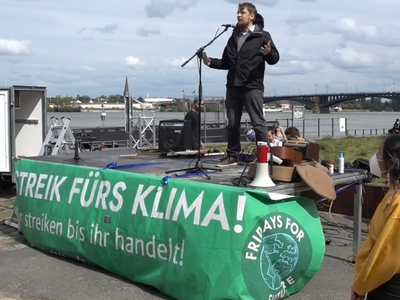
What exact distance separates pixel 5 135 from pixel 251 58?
22.5 feet

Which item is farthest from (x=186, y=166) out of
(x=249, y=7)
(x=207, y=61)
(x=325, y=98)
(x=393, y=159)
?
(x=325, y=98)

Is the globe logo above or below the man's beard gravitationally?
below

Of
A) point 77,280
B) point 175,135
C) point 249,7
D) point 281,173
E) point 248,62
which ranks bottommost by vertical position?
point 77,280

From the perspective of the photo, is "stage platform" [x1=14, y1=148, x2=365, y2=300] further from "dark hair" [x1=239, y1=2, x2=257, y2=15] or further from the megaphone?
"dark hair" [x1=239, y1=2, x2=257, y2=15]

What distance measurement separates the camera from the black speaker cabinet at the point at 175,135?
775 centimetres

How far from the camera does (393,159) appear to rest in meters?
2.69

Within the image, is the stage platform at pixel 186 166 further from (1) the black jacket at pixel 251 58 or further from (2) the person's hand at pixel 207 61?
(2) the person's hand at pixel 207 61

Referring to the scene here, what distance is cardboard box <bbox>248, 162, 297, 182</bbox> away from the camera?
495 cm

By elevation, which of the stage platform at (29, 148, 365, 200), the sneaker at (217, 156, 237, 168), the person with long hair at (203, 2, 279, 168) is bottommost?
the stage platform at (29, 148, 365, 200)

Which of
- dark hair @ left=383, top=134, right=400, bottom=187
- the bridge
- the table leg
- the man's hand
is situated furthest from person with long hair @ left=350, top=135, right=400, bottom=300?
the bridge

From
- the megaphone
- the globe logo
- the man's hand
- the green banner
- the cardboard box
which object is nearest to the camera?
the green banner

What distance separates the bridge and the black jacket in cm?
2262

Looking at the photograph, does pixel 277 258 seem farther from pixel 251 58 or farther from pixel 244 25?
pixel 244 25

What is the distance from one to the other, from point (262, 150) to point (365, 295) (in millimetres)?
2118
